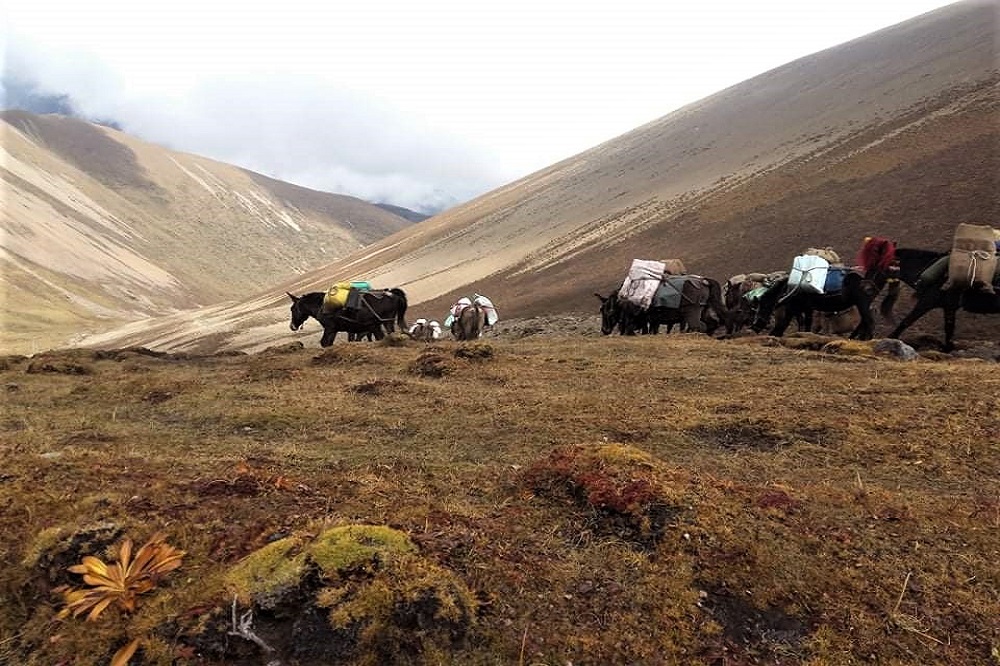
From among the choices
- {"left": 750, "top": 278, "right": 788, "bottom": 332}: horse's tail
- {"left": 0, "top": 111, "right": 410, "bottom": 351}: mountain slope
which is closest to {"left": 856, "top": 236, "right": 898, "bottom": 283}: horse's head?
{"left": 750, "top": 278, "right": 788, "bottom": 332}: horse's tail

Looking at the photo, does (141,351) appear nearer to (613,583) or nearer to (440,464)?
(440,464)

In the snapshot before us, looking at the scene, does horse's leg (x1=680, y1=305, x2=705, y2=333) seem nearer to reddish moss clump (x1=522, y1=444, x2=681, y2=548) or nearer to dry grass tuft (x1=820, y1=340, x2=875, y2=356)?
dry grass tuft (x1=820, y1=340, x2=875, y2=356)

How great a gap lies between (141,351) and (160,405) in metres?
12.1

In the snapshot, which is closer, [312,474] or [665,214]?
[312,474]

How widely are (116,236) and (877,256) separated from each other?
139 metres

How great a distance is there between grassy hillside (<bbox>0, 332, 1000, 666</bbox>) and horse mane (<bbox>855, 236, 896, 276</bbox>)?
7.96 metres

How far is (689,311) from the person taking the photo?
18641 millimetres

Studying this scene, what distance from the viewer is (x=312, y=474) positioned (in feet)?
19.0

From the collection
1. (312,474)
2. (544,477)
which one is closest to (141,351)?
(312,474)

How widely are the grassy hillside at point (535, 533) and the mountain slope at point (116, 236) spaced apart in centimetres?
5457

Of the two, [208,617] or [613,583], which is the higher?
[208,617]

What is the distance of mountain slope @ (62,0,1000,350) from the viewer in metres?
31.5

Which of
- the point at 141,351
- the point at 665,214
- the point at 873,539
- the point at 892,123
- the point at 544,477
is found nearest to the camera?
the point at 873,539

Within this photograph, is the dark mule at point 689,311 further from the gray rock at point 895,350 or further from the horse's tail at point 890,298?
the gray rock at point 895,350
